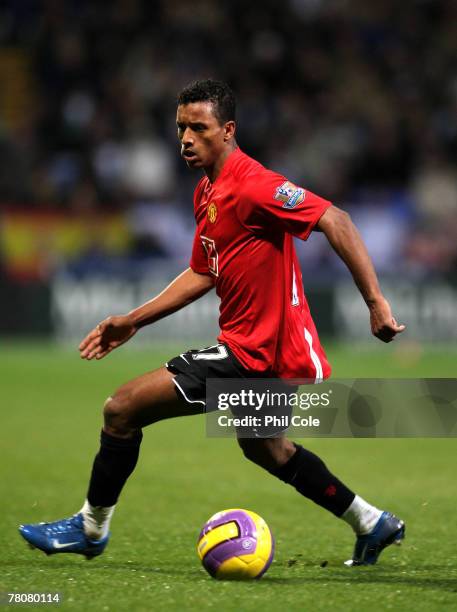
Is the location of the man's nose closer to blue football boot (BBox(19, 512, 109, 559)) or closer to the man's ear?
the man's ear

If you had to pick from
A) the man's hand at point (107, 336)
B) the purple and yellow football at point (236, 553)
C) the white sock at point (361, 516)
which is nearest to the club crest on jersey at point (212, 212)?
the man's hand at point (107, 336)

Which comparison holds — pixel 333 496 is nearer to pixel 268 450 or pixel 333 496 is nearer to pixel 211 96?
pixel 268 450

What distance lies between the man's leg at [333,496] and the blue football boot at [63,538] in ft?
2.50

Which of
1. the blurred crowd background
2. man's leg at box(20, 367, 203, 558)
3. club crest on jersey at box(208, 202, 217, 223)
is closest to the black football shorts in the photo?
man's leg at box(20, 367, 203, 558)

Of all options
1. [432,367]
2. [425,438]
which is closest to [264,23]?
[432,367]

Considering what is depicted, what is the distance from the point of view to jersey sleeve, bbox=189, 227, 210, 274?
518 centimetres

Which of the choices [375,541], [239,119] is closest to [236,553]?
[375,541]

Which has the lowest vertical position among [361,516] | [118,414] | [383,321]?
[361,516]

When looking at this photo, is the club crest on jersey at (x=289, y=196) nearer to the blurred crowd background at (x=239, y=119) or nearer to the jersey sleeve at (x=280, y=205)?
the jersey sleeve at (x=280, y=205)

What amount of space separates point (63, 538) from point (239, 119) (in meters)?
13.9

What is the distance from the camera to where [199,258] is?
5270 millimetres

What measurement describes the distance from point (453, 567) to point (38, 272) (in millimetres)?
12530

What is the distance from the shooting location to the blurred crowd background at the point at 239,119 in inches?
680

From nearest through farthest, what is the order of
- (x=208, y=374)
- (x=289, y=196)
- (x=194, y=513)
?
(x=289, y=196), (x=208, y=374), (x=194, y=513)
